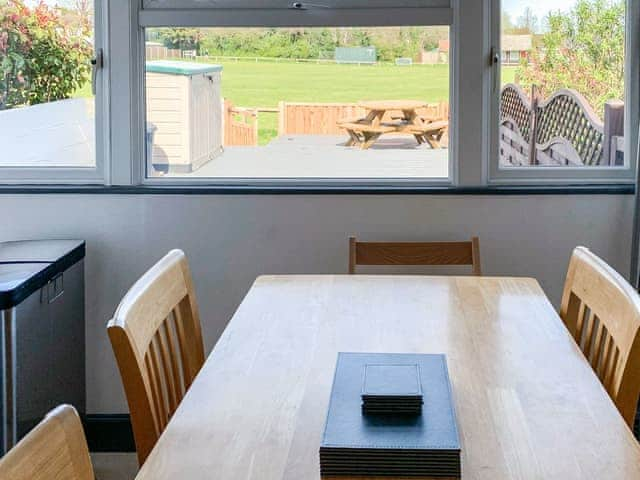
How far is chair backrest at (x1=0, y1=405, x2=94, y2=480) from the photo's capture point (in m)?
1.05

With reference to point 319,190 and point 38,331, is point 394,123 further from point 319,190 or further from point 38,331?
point 38,331

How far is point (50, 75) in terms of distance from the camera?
3.31 metres

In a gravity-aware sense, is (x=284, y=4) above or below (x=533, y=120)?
above

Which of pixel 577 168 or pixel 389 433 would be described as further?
pixel 577 168

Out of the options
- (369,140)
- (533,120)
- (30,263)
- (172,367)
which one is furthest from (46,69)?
(533,120)

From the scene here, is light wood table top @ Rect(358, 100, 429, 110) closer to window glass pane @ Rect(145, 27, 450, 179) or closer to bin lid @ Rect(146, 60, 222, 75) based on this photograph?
window glass pane @ Rect(145, 27, 450, 179)

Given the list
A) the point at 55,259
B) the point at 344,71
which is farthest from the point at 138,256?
the point at 344,71

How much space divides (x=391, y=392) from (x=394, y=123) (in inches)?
76.0

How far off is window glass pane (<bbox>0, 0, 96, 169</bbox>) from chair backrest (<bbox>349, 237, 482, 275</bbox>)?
1111mm

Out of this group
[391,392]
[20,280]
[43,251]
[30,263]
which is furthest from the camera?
[43,251]

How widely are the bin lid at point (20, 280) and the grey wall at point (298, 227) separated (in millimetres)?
426

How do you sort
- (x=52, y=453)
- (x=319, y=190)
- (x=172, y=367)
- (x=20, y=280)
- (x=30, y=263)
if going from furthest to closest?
(x=319, y=190) → (x=30, y=263) → (x=20, y=280) → (x=172, y=367) → (x=52, y=453)

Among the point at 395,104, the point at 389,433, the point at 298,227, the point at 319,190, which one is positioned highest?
the point at 395,104

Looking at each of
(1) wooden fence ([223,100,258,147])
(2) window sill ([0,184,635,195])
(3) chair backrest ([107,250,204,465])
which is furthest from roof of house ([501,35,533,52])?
(3) chair backrest ([107,250,204,465])
